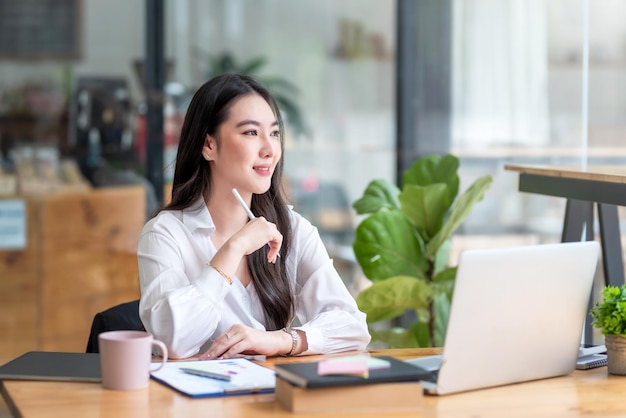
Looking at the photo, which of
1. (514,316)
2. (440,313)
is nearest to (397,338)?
(440,313)

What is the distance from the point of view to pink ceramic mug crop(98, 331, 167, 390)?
5.24ft

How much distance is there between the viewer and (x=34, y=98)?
13.8 ft

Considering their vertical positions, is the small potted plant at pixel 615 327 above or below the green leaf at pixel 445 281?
above

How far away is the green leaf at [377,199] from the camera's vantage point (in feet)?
10.8

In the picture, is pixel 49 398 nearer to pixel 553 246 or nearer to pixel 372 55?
pixel 553 246

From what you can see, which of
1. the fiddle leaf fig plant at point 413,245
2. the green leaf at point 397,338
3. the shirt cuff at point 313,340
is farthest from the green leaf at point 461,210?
the shirt cuff at point 313,340

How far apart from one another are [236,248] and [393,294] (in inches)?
42.0

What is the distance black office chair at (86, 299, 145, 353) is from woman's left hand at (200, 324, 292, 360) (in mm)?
303

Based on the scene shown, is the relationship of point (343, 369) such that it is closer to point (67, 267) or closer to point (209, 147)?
point (209, 147)

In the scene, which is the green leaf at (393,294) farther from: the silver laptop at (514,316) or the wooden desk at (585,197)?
the silver laptop at (514,316)

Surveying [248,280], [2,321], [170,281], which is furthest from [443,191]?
[2,321]

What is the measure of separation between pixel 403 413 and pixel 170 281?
73 cm

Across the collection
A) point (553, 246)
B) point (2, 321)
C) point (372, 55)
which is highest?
point (372, 55)

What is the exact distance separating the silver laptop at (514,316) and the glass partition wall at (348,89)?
8.41ft
